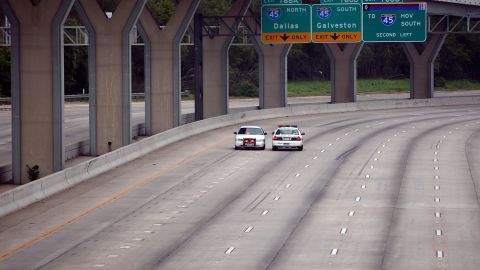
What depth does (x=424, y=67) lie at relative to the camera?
113 meters

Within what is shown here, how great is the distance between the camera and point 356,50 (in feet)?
336

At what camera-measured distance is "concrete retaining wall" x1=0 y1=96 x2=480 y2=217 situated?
1537 inches

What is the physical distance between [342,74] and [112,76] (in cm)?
4765

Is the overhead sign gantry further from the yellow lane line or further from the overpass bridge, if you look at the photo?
the yellow lane line

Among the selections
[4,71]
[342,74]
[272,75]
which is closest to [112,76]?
[272,75]

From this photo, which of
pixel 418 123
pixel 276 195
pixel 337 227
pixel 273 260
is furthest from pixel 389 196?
pixel 418 123

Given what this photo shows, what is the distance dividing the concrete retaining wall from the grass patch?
47.0 meters

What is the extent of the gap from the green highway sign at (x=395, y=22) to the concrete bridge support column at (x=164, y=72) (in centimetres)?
1540

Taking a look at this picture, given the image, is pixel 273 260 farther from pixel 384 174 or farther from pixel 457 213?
pixel 384 174

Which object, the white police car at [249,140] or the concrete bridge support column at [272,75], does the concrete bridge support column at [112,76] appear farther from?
the concrete bridge support column at [272,75]

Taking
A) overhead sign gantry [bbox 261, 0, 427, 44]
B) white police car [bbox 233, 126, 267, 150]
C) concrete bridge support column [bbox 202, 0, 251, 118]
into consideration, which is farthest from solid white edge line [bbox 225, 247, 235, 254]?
concrete bridge support column [bbox 202, 0, 251, 118]

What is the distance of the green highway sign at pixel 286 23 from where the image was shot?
3054 inches

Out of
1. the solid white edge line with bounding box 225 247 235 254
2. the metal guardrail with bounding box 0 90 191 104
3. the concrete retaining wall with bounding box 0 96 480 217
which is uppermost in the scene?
the metal guardrail with bounding box 0 90 191 104

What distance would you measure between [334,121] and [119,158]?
32.9m
